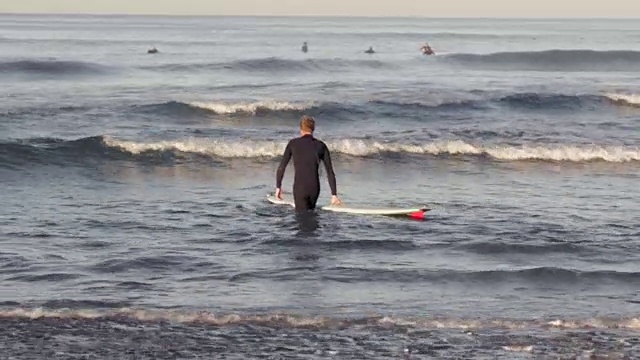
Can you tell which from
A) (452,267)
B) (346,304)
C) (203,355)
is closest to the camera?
(203,355)

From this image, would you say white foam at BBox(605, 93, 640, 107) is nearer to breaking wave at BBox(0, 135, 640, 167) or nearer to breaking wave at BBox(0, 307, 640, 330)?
breaking wave at BBox(0, 135, 640, 167)

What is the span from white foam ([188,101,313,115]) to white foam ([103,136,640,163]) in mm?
7319

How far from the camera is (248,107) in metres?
32.5

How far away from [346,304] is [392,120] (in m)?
19.6

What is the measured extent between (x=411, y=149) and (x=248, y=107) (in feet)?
29.8

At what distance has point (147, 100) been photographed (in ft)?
112

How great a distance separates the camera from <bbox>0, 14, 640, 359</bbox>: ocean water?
32.4 feet

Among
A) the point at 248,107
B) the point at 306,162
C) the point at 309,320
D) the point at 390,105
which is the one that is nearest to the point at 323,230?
the point at 306,162

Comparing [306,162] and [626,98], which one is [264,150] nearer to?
[306,162]

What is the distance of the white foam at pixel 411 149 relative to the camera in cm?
2380

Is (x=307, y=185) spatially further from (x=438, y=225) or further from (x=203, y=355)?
(x=203, y=355)

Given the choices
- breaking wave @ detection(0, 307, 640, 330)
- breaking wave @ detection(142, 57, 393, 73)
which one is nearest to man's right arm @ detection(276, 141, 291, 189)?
breaking wave @ detection(0, 307, 640, 330)

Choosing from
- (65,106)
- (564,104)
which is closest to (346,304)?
(65,106)

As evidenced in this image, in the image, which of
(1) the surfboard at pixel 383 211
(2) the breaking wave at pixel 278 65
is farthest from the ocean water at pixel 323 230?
(2) the breaking wave at pixel 278 65
